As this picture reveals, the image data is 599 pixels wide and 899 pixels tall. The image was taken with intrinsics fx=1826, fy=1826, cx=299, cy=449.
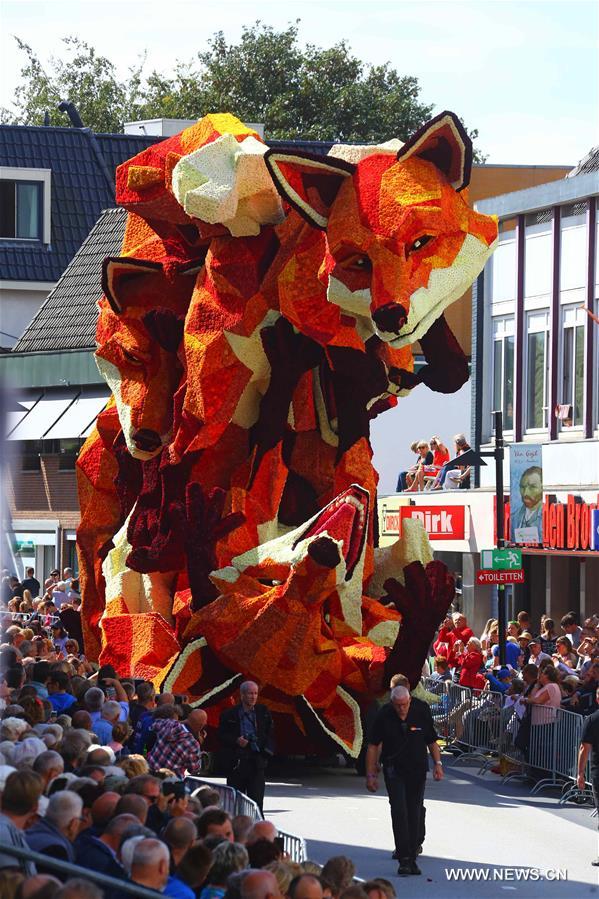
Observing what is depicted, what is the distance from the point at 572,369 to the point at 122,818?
71.4ft

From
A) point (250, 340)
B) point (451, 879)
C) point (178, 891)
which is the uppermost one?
point (250, 340)

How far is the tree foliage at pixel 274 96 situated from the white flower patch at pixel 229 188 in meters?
43.8

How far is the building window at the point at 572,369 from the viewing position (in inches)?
1155

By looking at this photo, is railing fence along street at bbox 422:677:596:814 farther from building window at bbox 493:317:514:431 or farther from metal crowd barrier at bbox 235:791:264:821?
building window at bbox 493:317:514:431

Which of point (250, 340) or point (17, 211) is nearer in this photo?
point (250, 340)

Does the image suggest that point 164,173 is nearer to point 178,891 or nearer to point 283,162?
point 283,162

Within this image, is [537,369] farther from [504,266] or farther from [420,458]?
[420,458]

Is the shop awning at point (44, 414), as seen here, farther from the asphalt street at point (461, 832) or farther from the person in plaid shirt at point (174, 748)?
the person in plaid shirt at point (174, 748)

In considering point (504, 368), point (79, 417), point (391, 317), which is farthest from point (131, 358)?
point (79, 417)

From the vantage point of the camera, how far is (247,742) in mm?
15164

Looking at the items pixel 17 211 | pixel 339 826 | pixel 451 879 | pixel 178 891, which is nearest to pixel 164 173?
pixel 339 826

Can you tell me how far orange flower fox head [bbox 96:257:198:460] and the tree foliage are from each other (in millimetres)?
42728

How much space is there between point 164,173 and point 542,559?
498 inches

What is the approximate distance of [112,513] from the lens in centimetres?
2105
